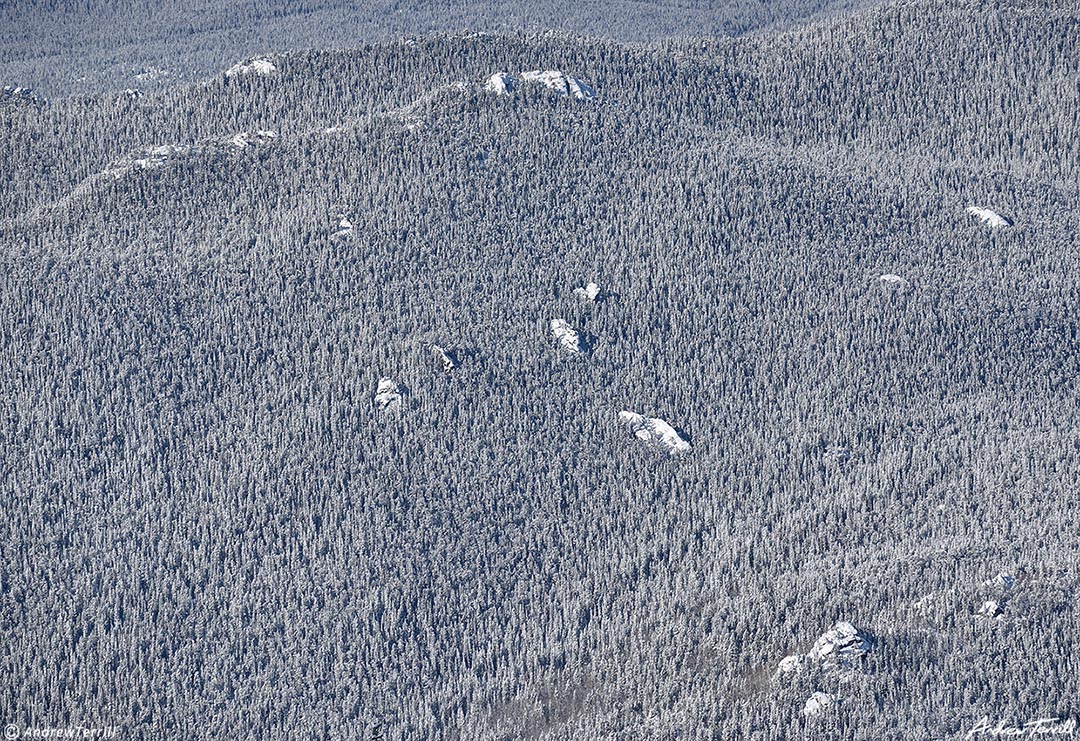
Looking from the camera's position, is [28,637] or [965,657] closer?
[965,657]

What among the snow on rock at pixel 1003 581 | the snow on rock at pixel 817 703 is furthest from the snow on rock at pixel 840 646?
the snow on rock at pixel 1003 581

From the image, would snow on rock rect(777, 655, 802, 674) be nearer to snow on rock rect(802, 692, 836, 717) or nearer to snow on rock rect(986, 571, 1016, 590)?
snow on rock rect(802, 692, 836, 717)

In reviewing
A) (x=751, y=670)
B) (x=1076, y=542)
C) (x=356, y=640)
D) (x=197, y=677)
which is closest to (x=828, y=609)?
(x=751, y=670)

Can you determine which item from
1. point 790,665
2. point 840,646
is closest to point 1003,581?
point 840,646

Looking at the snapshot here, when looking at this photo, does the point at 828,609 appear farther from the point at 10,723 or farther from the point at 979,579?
the point at 10,723
